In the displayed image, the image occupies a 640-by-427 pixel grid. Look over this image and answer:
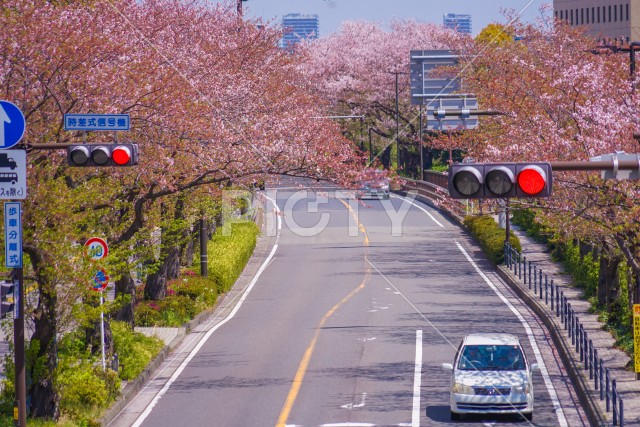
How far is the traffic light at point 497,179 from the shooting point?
12.3m

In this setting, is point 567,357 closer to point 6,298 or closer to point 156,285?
point 156,285

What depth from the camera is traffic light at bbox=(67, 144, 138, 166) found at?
14.7m

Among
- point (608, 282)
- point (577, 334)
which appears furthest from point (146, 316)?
point (608, 282)

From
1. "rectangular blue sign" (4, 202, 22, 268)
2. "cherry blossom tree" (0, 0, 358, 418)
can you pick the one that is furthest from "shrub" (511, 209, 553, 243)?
"rectangular blue sign" (4, 202, 22, 268)

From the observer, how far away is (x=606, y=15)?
499 feet

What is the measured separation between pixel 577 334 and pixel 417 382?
4.94m

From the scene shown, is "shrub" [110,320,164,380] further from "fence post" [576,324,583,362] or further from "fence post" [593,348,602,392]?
"fence post" [576,324,583,362]

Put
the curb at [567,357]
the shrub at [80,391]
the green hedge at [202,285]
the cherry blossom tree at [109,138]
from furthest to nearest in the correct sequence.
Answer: the green hedge at [202,285], the curb at [567,357], the shrub at [80,391], the cherry blossom tree at [109,138]

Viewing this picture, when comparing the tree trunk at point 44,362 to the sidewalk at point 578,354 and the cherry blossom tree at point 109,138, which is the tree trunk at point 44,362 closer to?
the cherry blossom tree at point 109,138

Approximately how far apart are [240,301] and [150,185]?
530 inches

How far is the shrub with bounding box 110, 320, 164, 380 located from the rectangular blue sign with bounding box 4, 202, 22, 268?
7907 mm

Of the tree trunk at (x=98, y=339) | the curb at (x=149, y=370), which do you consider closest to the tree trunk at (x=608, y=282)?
the curb at (x=149, y=370)

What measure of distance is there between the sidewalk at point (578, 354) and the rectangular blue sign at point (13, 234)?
10.1 m

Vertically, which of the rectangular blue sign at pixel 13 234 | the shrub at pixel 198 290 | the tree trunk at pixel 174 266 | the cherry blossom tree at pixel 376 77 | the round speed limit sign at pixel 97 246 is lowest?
the shrub at pixel 198 290
